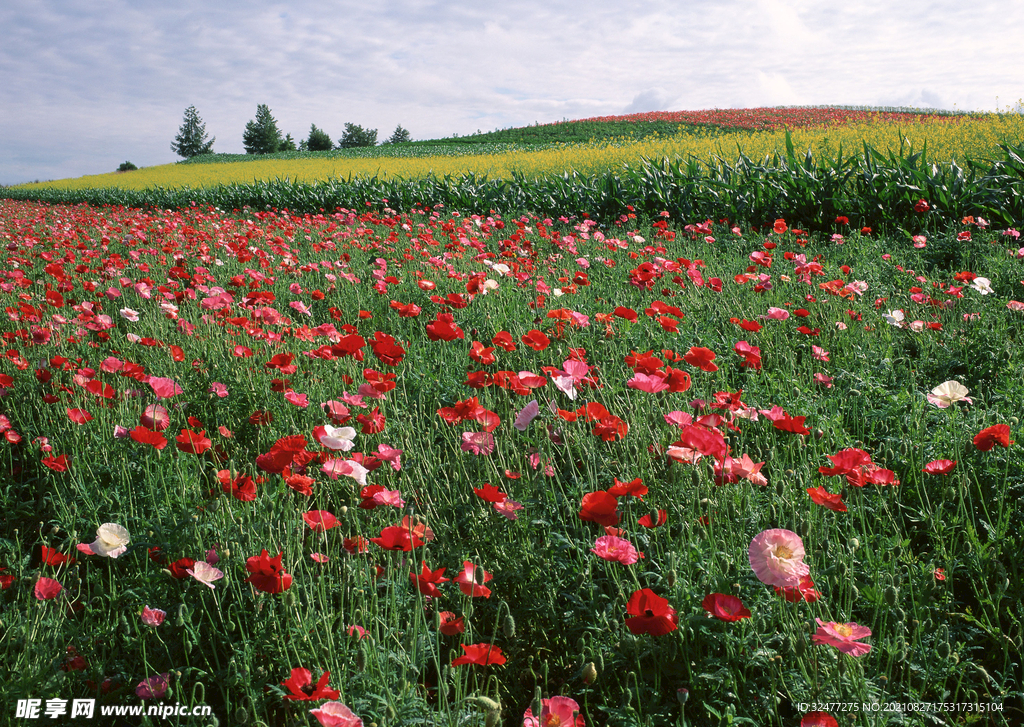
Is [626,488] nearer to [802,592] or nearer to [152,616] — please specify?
[802,592]

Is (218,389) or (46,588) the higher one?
(218,389)

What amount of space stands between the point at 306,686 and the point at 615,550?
2.15 ft

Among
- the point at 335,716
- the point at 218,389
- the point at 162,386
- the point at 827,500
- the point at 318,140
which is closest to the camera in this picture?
the point at 335,716

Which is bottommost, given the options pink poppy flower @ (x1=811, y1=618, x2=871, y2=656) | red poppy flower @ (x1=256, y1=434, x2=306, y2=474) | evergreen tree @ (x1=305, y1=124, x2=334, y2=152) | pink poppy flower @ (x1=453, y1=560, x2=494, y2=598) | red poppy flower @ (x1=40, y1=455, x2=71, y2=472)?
pink poppy flower @ (x1=453, y1=560, x2=494, y2=598)

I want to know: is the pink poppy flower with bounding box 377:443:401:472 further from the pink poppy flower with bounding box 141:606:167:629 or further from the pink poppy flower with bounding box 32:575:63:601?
the pink poppy flower with bounding box 32:575:63:601

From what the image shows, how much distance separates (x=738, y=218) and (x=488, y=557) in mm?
6451

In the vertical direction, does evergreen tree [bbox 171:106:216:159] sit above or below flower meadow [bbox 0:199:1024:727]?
above

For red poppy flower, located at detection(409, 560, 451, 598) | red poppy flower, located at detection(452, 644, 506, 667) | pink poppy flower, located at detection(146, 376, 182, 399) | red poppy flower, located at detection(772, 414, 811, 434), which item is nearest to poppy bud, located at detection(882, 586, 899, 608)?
red poppy flower, located at detection(772, 414, 811, 434)

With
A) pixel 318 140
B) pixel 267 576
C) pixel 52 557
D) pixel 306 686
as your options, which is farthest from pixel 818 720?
pixel 318 140

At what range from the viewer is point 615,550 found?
129 cm

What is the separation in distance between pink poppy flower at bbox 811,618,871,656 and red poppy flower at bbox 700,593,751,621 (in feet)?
0.41

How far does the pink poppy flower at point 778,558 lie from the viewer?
3.64 feet

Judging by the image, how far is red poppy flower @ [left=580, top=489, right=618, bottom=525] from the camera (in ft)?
4.00

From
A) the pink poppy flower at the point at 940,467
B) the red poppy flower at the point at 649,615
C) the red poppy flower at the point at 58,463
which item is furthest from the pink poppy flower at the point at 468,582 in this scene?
the red poppy flower at the point at 58,463
